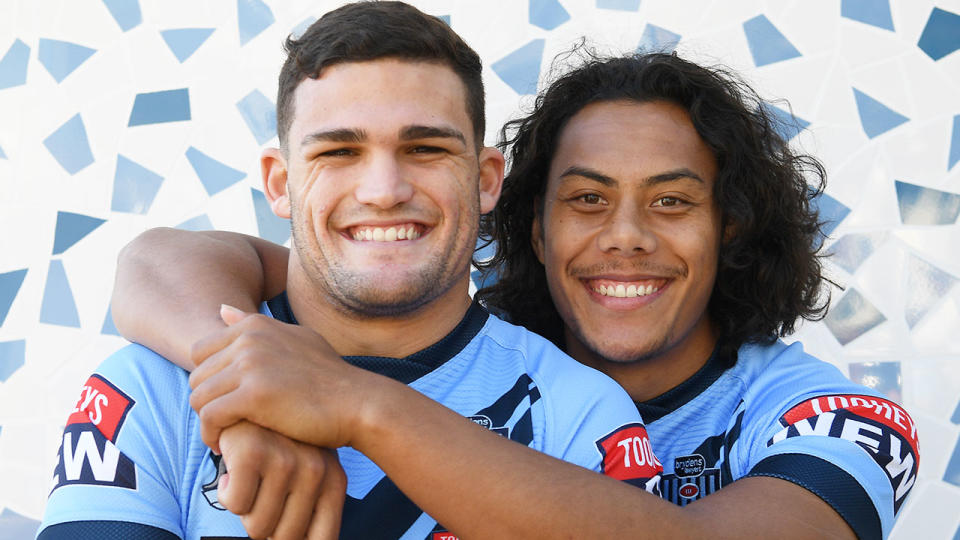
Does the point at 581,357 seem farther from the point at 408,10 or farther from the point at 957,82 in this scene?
the point at 957,82

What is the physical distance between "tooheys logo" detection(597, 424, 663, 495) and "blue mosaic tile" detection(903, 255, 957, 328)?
1529mm

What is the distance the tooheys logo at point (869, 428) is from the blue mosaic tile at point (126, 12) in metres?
2.33

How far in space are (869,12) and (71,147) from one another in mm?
2564

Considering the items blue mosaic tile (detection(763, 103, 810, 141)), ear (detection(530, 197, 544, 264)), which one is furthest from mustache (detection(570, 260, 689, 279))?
blue mosaic tile (detection(763, 103, 810, 141))

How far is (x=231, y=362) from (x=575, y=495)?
506mm

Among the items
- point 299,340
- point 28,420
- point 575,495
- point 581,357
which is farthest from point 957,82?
point 28,420

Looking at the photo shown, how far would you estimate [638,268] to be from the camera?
2.00 m

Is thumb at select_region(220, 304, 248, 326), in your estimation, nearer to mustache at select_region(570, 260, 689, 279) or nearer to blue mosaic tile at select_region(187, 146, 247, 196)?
mustache at select_region(570, 260, 689, 279)

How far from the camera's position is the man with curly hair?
5.14 ft

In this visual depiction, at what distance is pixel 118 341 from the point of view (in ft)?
9.09

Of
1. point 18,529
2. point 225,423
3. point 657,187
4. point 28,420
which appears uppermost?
point 657,187

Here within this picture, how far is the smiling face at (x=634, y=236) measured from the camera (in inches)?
78.3

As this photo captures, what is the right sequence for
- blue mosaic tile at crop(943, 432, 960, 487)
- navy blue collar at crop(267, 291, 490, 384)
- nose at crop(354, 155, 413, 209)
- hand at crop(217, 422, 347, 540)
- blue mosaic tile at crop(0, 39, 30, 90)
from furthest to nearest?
blue mosaic tile at crop(0, 39, 30, 90) → blue mosaic tile at crop(943, 432, 960, 487) → navy blue collar at crop(267, 291, 490, 384) → nose at crop(354, 155, 413, 209) → hand at crop(217, 422, 347, 540)

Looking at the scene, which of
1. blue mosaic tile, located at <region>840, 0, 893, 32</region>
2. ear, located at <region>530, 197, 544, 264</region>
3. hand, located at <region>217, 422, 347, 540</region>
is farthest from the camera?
blue mosaic tile, located at <region>840, 0, 893, 32</region>
